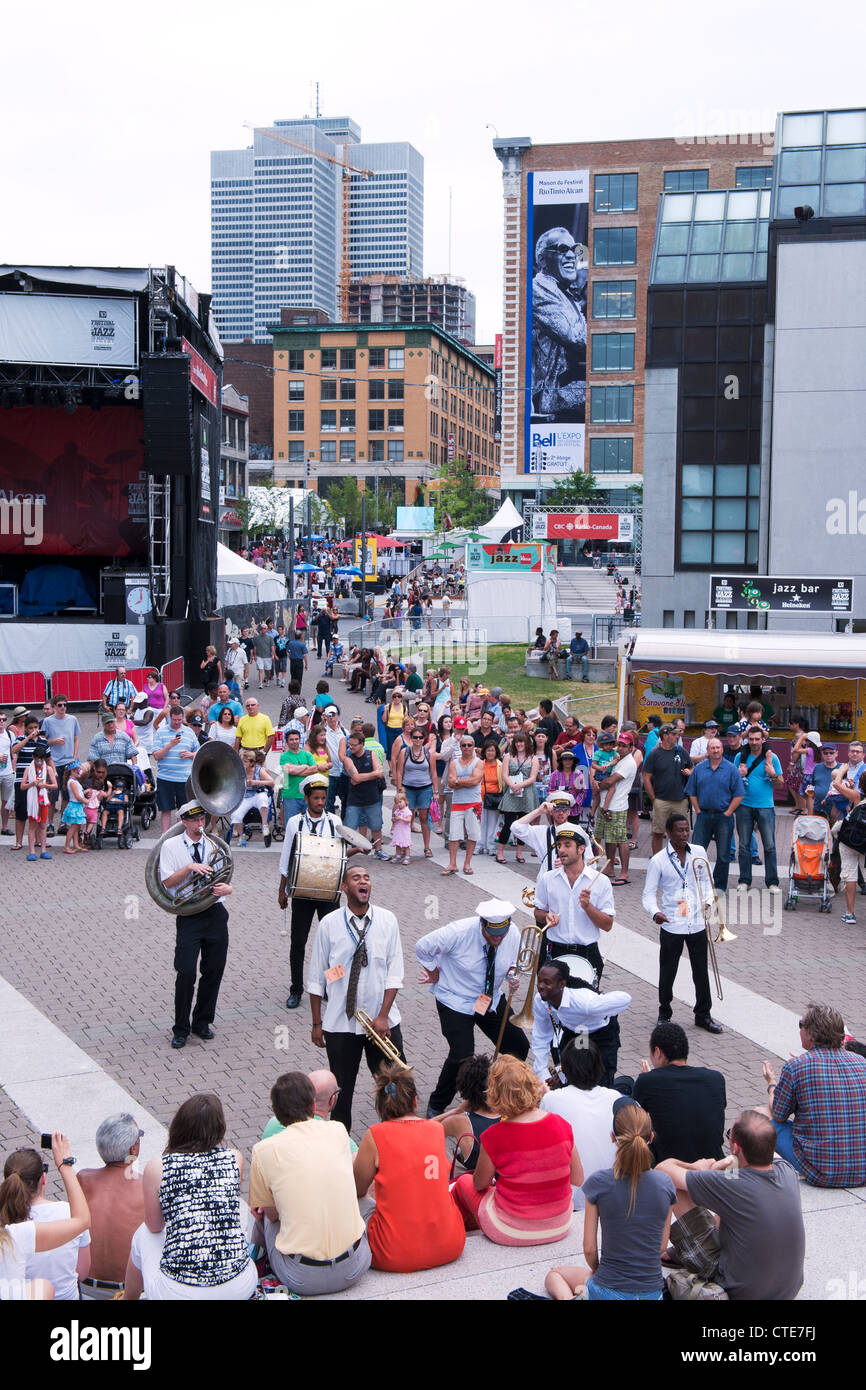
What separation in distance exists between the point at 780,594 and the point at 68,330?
14820 mm

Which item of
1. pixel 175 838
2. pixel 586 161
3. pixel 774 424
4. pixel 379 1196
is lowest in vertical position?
pixel 379 1196

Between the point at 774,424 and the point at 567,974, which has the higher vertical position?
the point at 774,424

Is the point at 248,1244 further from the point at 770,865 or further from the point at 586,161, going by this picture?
the point at 586,161

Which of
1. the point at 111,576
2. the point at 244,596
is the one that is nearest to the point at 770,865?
the point at 111,576

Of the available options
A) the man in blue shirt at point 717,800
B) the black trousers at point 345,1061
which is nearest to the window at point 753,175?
the man in blue shirt at point 717,800

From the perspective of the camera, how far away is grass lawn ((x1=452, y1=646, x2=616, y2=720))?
→ 92.9ft

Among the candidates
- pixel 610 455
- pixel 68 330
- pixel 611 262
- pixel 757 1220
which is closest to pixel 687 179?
pixel 611 262

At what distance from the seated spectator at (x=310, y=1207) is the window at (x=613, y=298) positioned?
72.4 meters

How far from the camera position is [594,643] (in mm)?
37562

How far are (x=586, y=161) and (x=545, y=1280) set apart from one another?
249 feet

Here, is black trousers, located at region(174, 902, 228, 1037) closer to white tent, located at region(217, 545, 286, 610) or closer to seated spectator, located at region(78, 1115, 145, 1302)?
seated spectator, located at region(78, 1115, 145, 1302)

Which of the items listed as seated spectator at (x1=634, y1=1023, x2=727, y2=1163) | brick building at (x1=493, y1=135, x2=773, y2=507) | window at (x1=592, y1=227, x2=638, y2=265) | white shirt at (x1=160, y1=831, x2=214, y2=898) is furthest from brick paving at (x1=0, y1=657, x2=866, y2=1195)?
window at (x1=592, y1=227, x2=638, y2=265)

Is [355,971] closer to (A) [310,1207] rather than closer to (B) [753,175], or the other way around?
(A) [310,1207]
